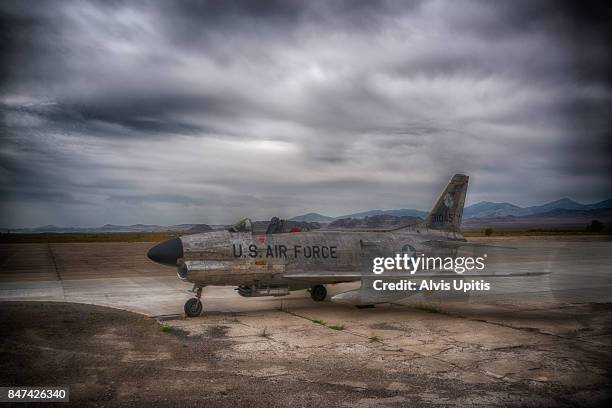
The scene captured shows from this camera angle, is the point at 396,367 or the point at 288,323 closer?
the point at 396,367

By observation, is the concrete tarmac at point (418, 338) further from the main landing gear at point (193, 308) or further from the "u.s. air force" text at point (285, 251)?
the "u.s. air force" text at point (285, 251)

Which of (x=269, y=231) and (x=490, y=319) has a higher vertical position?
(x=269, y=231)

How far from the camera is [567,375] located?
22.2 feet

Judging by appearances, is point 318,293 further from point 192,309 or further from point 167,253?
point 167,253

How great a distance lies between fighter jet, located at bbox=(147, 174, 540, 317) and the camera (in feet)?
36.5

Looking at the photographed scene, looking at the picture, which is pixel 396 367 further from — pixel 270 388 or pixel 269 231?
pixel 269 231

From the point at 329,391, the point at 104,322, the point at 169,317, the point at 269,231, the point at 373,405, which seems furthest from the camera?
the point at 269,231

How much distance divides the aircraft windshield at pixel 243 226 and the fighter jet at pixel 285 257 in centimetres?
3

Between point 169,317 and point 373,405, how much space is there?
757 centimetres

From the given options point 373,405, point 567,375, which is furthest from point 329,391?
point 567,375

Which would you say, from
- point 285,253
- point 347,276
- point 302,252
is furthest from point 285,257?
point 347,276

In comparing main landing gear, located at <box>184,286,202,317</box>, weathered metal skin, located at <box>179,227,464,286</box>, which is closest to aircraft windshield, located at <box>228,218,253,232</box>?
weathered metal skin, located at <box>179,227,464,286</box>

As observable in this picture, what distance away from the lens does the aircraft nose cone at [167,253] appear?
1086cm

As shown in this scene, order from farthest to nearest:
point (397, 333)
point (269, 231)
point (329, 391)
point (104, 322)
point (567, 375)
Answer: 1. point (269, 231)
2. point (104, 322)
3. point (397, 333)
4. point (567, 375)
5. point (329, 391)
